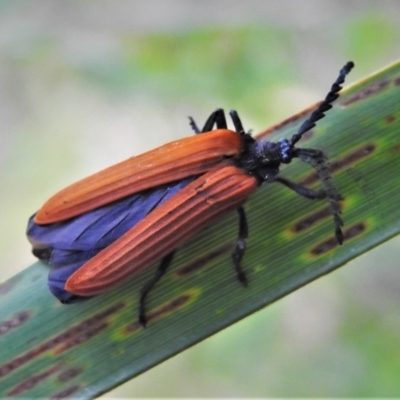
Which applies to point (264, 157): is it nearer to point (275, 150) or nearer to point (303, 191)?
point (275, 150)

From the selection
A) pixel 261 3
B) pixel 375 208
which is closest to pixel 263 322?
pixel 375 208

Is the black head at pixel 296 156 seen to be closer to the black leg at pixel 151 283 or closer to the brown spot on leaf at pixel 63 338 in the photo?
the black leg at pixel 151 283

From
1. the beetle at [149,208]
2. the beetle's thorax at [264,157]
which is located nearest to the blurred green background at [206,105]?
the beetle's thorax at [264,157]

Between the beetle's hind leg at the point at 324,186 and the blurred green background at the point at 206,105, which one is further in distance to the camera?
the blurred green background at the point at 206,105

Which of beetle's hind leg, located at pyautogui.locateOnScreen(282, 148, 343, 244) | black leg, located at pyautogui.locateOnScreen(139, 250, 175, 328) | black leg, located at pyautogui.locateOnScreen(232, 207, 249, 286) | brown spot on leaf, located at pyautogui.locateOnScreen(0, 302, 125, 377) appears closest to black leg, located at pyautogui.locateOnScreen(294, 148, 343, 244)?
beetle's hind leg, located at pyautogui.locateOnScreen(282, 148, 343, 244)

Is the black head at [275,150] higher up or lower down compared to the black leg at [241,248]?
higher up

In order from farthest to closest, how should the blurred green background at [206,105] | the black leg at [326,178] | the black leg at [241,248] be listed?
the blurred green background at [206,105] < the black leg at [241,248] < the black leg at [326,178]

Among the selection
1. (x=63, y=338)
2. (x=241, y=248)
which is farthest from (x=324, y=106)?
(x=63, y=338)
